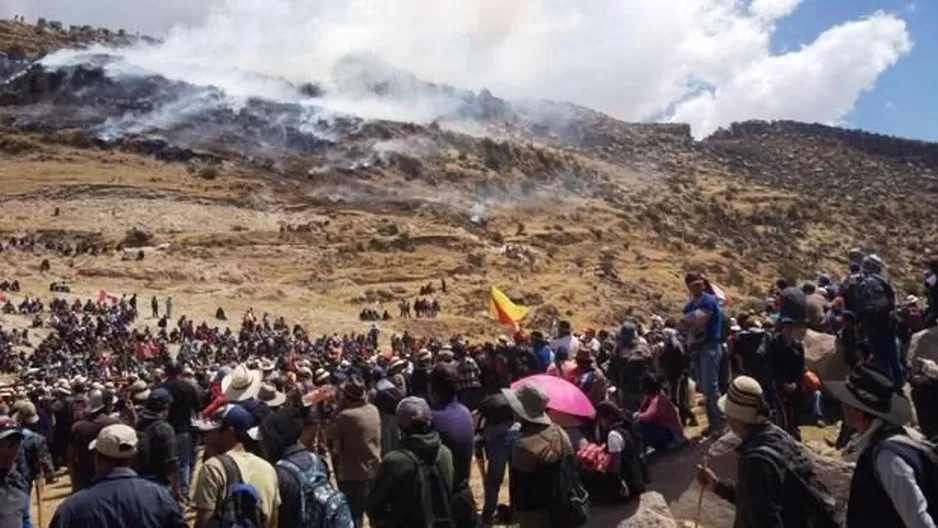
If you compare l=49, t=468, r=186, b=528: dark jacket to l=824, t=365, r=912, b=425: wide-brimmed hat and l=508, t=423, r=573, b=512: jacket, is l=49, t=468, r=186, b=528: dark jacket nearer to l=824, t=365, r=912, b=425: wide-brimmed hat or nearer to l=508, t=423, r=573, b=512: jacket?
l=508, t=423, r=573, b=512: jacket

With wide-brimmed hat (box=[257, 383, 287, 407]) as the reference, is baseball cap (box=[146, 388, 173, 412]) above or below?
below

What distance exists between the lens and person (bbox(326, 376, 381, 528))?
6688 mm

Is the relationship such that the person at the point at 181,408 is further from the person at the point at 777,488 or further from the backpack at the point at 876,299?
the backpack at the point at 876,299

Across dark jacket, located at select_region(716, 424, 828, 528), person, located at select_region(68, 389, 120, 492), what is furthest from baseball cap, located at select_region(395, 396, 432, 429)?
person, located at select_region(68, 389, 120, 492)

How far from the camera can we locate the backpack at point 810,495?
4074 millimetres

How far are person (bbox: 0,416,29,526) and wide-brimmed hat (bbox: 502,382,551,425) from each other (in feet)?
9.60

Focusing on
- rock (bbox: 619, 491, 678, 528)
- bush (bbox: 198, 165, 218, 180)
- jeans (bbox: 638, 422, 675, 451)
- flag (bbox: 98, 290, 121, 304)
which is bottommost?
flag (bbox: 98, 290, 121, 304)

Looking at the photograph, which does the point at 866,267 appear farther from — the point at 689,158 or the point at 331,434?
the point at 689,158

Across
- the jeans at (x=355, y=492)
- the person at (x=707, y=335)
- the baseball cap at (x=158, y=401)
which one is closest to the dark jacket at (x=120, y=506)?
the jeans at (x=355, y=492)

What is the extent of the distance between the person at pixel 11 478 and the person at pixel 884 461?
14.8 ft

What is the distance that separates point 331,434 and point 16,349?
27.1m

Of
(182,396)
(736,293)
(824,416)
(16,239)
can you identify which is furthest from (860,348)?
(16,239)

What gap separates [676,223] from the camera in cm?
8244

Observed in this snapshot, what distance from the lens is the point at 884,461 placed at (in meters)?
3.80
